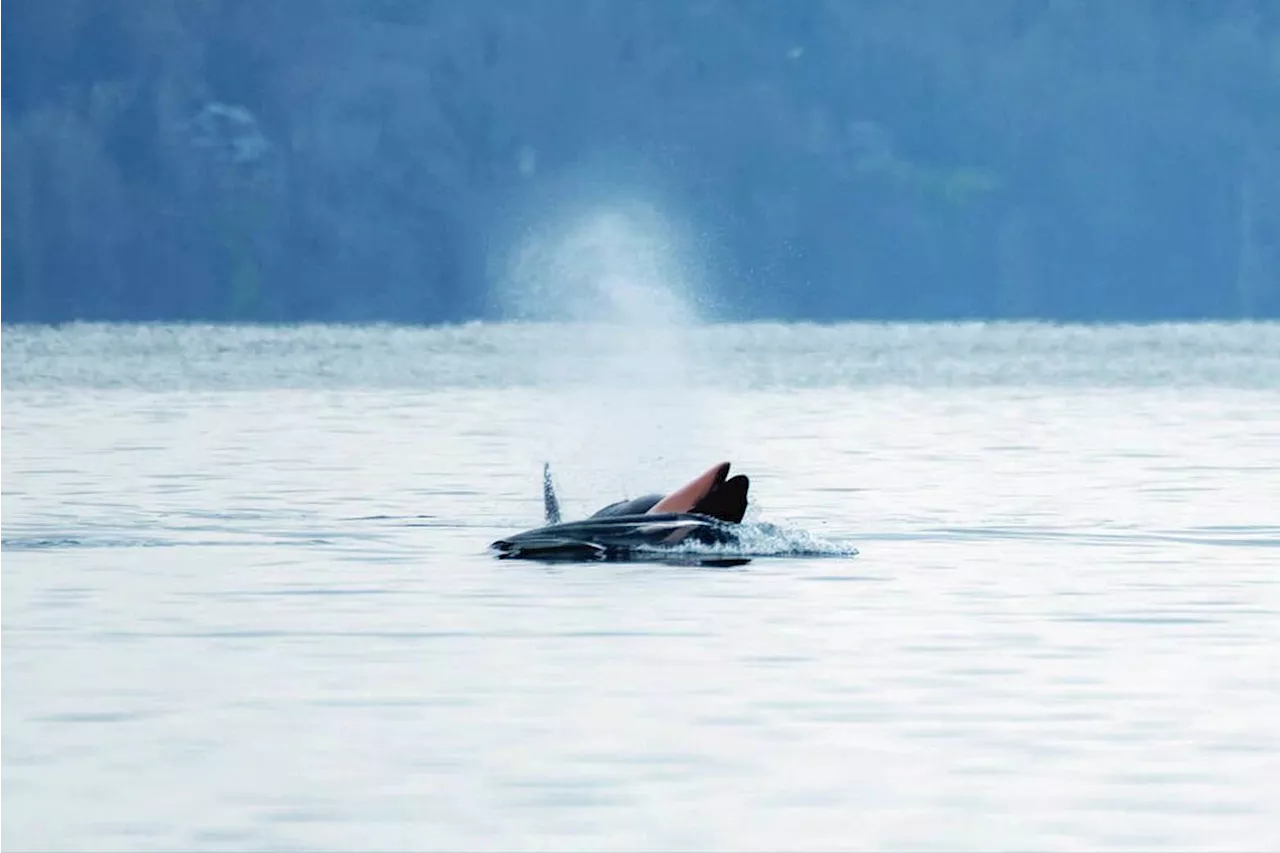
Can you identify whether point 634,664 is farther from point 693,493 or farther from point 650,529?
point 693,493

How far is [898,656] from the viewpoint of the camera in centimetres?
2972

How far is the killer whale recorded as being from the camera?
129ft

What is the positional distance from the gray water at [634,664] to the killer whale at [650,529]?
653 millimetres

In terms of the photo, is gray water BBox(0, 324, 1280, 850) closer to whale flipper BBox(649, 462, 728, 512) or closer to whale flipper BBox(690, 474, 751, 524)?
whale flipper BBox(690, 474, 751, 524)

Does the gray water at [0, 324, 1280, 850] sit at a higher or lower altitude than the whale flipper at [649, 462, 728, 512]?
lower

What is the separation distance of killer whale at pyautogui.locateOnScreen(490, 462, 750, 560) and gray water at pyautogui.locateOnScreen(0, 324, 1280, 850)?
2.14ft

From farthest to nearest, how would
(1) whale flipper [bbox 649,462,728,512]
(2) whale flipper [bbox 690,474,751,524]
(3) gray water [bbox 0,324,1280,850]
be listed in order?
(2) whale flipper [bbox 690,474,751,524] < (1) whale flipper [bbox 649,462,728,512] < (3) gray water [bbox 0,324,1280,850]

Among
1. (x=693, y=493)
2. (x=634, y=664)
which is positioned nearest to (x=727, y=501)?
(x=693, y=493)

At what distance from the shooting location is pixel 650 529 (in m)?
39.4

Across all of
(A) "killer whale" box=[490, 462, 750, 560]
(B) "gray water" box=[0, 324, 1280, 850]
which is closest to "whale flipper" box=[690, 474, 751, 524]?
(A) "killer whale" box=[490, 462, 750, 560]

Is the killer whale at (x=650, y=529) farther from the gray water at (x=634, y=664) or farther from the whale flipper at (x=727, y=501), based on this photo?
the gray water at (x=634, y=664)

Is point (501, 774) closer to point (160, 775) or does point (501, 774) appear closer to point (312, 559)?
point (160, 775)

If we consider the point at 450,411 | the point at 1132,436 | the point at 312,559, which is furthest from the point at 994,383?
the point at 312,559

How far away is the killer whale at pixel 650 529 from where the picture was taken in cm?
3944
